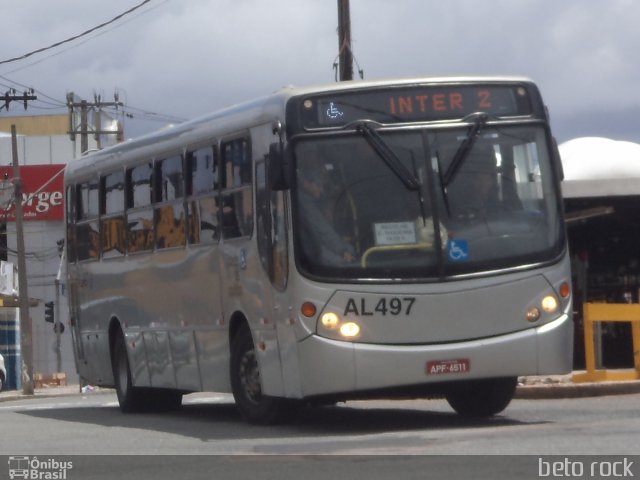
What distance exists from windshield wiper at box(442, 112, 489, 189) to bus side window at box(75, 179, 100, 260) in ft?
24.8

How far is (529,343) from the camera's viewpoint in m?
13.8

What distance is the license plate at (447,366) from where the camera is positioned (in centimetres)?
1359

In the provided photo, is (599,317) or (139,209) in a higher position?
(139,209)

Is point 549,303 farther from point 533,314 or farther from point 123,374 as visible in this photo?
point 123,374

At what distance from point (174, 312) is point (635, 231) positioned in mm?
15648

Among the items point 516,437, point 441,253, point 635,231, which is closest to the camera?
point 516,437

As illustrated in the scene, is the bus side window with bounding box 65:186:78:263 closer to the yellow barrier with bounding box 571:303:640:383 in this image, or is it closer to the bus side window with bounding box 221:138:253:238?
the bus side window with bounding box 221:138:253:238

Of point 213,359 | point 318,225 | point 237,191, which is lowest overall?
point 213,359

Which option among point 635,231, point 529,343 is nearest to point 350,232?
point 529,343

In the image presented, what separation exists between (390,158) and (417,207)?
486 millimetres

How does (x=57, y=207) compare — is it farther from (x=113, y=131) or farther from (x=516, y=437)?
(x=516, y=437)

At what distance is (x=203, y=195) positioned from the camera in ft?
53.5

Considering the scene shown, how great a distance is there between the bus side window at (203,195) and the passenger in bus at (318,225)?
2.25m
